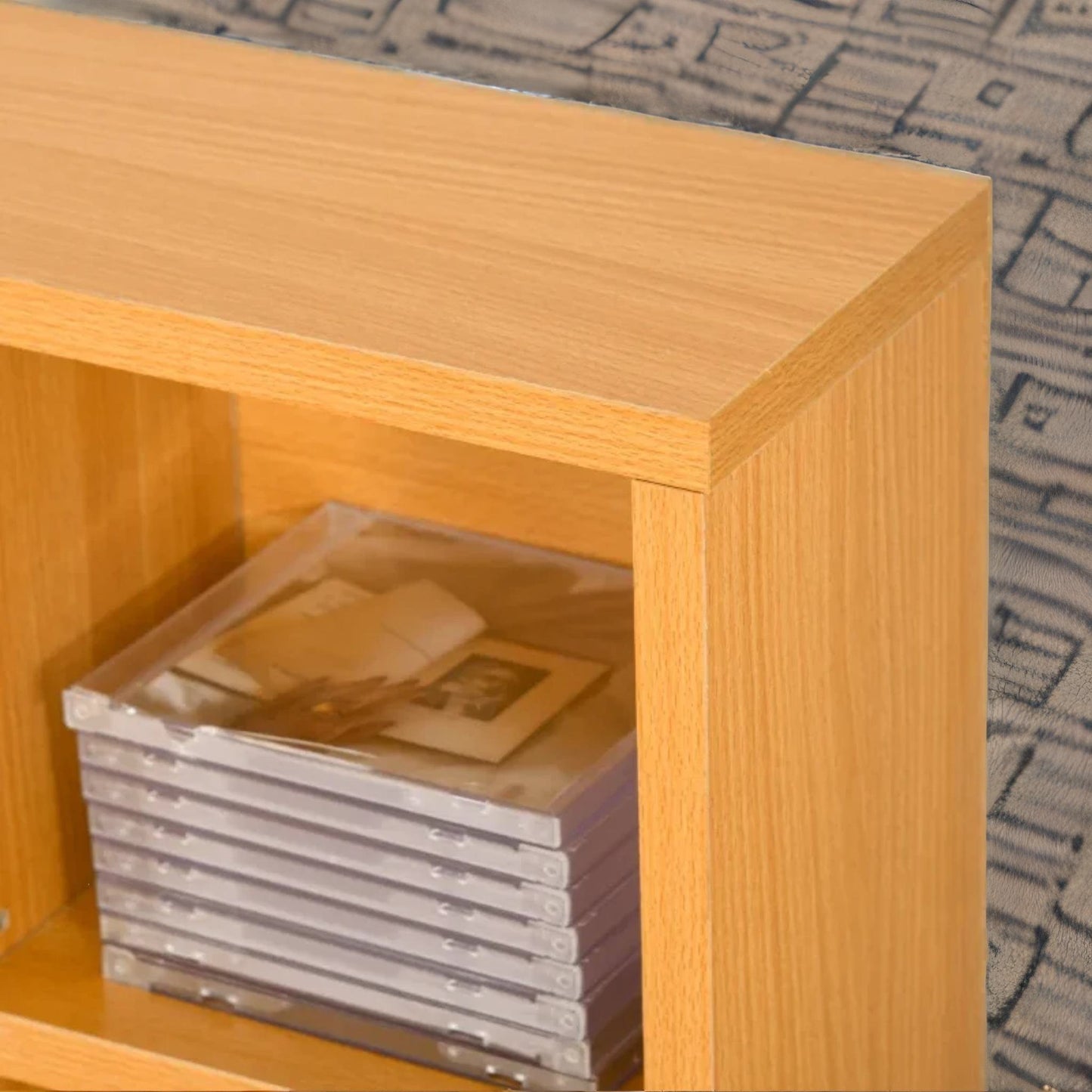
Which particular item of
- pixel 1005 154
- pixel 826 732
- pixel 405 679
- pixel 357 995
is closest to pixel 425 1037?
pixel 357 995

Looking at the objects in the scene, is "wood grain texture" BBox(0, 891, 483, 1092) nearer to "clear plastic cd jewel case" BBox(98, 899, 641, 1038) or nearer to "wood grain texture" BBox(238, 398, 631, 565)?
"clear plastic cd jewel case" BBox(98, 899, 641, 1038)

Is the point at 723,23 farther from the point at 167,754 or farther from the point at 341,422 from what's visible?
the point at 167,754

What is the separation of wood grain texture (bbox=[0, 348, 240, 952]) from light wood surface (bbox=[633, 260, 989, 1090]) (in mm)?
449

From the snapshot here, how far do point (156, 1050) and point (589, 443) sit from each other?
49 centimetres

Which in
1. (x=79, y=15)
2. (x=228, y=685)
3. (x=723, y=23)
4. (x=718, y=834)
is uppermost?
(x=79, y=15)

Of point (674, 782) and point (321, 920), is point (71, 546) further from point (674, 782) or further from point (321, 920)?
point (674, 782)

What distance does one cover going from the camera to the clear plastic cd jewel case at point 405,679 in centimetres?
115

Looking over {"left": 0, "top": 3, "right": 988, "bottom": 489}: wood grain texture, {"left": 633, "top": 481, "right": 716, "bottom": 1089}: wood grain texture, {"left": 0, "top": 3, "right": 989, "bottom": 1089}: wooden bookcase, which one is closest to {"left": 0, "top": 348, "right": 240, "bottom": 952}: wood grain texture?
{"left": 0, "top": 3, "right": 989, "bottom": 1089}: wooden bookcase

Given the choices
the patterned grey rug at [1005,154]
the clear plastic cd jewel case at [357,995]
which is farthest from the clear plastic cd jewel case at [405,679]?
the patterned grey rug at [1005,154]

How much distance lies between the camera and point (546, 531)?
4.34 feet

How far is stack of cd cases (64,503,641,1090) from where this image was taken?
115cm

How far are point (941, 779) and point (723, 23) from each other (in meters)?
0.41

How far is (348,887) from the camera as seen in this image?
1.20 meters

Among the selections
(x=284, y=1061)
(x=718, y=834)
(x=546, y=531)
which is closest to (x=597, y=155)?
(x=546, y=531)
